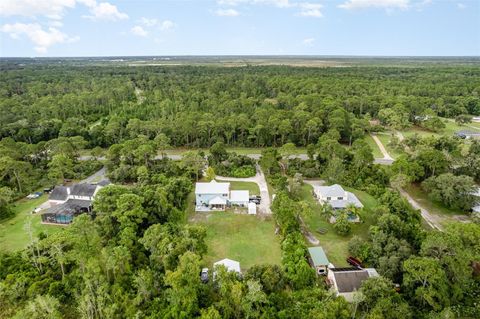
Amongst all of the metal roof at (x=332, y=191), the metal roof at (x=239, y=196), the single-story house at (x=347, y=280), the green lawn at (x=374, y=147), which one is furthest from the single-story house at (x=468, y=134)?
the single-story house at (x=347, y=280)

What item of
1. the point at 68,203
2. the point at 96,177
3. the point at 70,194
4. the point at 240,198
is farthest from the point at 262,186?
the point at 96,177

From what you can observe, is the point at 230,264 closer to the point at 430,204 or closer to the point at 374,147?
the point at 430,204

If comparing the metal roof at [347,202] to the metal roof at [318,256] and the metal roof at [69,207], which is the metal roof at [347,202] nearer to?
the metal roof at [318,256]

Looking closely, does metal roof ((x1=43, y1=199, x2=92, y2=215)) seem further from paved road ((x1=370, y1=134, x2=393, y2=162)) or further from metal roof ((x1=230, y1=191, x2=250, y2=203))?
paved road ((x1=370, y1=134, x2=393, y2=162))

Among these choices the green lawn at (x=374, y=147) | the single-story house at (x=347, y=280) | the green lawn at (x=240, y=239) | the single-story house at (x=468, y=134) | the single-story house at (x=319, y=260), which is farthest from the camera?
the single-story house at (x=468, y=134)

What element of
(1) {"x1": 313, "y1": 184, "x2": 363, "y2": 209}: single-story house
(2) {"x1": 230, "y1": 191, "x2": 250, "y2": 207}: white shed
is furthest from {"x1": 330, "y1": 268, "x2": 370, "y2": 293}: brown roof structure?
(2) {"x1": 230, "y1": 191, "x2": 250, "y2": 207}: white shed

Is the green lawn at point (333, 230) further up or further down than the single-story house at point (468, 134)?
further down

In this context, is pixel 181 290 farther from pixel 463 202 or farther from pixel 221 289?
pixel 463 202
